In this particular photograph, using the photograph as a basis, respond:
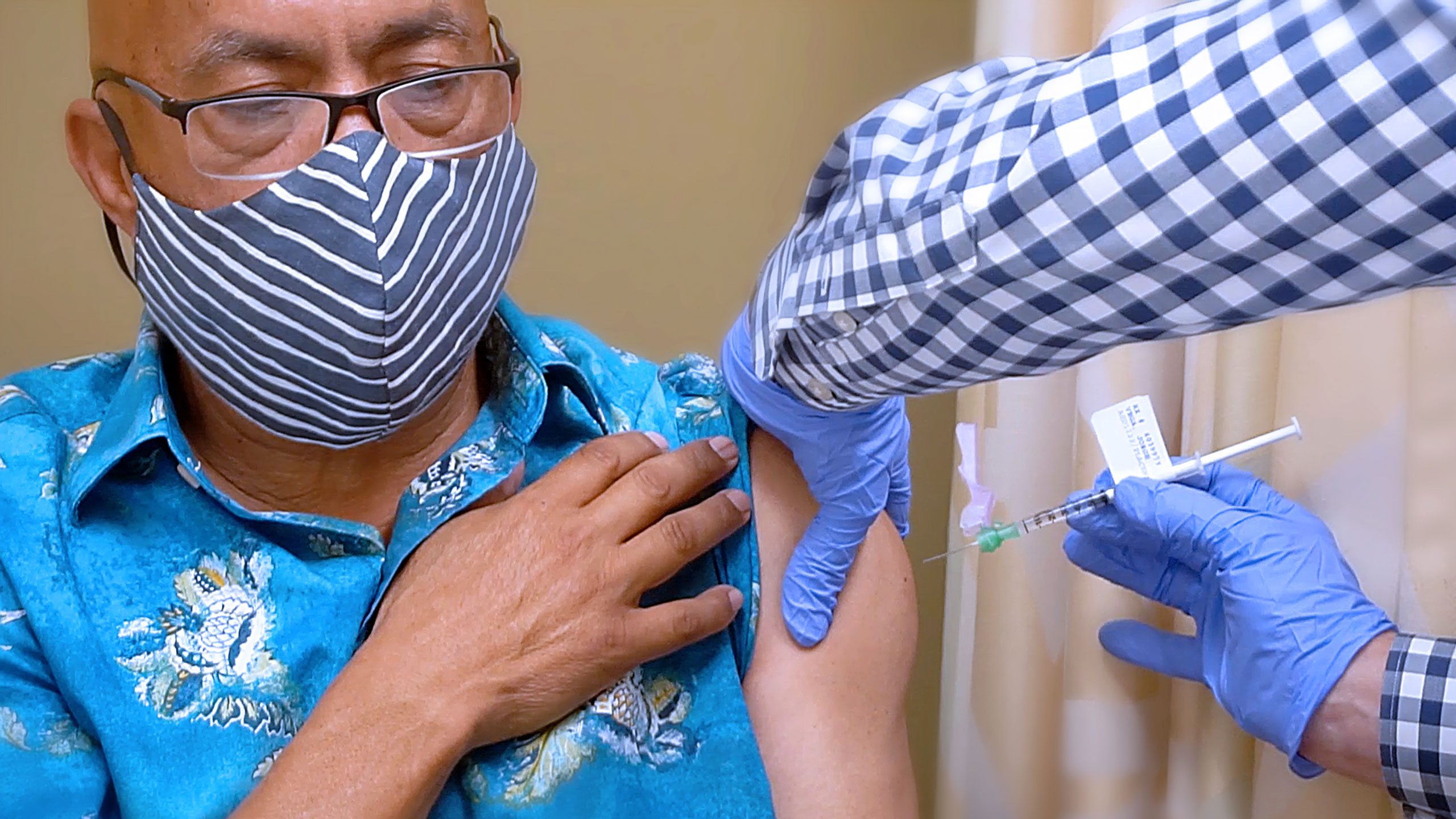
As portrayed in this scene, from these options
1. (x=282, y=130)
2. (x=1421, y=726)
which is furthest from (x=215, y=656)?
(x=1421, y=726)

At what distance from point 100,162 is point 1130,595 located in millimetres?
1164

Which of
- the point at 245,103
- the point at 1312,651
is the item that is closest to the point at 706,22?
the point at 245,103

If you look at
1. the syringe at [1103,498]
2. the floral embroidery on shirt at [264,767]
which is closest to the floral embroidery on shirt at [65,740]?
the floral embroidery on shirt at [264,767]

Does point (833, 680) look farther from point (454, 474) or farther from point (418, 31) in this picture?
point (418, 31)

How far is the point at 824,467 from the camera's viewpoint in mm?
1104

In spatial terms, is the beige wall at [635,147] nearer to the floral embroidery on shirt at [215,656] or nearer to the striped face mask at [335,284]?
the striped face mask at [335,284]

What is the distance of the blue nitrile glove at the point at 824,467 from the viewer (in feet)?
3.54

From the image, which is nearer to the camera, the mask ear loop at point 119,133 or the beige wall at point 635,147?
the mask ear loop at point 119,133

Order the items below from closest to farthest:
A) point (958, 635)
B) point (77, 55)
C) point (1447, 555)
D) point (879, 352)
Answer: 1. point (879, 352)
2. point (1447, 555)
3. point (958, 635)
4. point (77, 55)

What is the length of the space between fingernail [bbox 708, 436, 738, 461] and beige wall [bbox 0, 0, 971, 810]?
840mm

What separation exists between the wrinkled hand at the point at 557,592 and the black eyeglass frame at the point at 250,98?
0.36 meters

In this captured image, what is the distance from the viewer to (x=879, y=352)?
89 centimetres

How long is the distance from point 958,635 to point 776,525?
546 mm

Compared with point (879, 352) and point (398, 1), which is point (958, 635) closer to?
point (879, 352)
